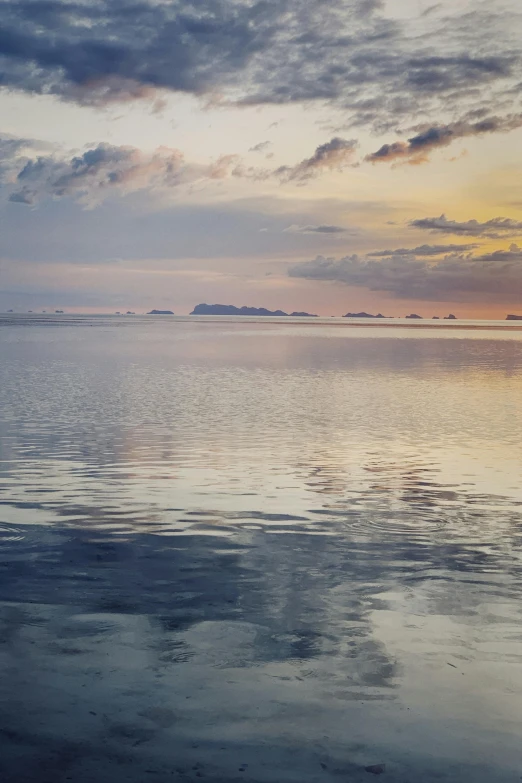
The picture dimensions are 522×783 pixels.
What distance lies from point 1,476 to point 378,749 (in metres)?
14.3

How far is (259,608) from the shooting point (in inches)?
412

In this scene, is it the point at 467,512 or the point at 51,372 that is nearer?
the point at 467,512

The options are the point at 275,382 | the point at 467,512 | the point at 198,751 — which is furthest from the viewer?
the point at 275,382

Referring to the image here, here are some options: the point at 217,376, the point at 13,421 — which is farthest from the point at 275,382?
the point at 13,421

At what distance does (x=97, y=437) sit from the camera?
2594 centimetres

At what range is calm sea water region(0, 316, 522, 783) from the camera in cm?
701

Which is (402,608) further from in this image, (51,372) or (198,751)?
(51,372)

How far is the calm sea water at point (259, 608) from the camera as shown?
276 inches

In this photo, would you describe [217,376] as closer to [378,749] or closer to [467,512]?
[467,512]

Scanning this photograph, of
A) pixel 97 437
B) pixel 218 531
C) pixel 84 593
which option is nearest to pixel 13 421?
pixel 97 437

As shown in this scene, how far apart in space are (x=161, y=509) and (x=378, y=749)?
992 cm

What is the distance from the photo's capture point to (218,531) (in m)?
14.7

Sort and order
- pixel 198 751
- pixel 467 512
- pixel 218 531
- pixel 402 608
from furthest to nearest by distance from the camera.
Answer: pixel 467 512 → pixel 218 531 → pixel 402 608 → pixel 198 751

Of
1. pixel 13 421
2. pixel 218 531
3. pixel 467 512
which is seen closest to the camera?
pixel 218 531
